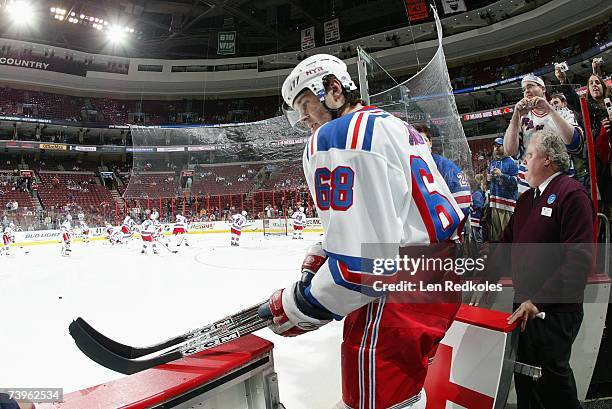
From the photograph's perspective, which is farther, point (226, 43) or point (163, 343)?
point (226, 43)

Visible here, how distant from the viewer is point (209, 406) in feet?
3.66

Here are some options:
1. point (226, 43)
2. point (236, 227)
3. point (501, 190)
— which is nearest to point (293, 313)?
point (501, 190)

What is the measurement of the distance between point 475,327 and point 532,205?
0.55m

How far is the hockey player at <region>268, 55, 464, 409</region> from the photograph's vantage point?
0.85 meters

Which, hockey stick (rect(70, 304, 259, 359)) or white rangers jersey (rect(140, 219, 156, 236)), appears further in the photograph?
white rangers jersey (rect(140, 219, 156, 236))

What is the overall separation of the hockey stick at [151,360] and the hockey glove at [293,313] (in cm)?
11

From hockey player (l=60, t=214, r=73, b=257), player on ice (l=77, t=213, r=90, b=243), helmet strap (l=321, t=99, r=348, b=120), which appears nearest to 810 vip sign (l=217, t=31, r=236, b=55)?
player on ice (l=77, t=213, r=90, b=243)

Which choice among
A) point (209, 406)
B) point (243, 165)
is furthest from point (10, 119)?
point (209, 406)

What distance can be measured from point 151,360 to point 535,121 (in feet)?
7.36

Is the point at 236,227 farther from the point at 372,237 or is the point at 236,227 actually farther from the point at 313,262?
the point at 372,237

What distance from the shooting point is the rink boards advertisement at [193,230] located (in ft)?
39.8

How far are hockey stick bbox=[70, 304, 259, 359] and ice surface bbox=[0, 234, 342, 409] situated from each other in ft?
2.87

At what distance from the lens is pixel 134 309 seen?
4.06 meters

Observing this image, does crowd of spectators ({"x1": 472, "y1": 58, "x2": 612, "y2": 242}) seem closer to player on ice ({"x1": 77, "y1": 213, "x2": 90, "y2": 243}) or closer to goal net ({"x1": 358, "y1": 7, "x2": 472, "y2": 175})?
goal net ({"x1": 358, "y1": 7, "x2": 472, "y2": 175})
